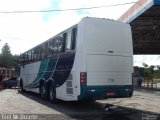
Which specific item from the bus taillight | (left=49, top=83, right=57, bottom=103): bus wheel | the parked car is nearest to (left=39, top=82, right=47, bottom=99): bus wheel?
(left=49, top=83, right=57, bottom=103): bus wheel

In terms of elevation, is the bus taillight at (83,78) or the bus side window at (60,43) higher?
the bus side window at (60,43)

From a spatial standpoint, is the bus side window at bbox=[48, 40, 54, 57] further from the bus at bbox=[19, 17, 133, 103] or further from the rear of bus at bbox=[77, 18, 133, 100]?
the rear of bus at bbox=[77, 18, 133, 100]

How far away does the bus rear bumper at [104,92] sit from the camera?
14.2m

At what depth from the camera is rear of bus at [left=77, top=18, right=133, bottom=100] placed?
14.3 meters

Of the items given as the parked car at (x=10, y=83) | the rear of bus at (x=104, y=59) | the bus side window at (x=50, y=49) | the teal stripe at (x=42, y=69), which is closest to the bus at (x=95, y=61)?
the rear of bus at (x=104, y=59)

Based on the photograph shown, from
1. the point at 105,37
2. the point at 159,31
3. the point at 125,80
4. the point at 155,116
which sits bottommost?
the point at 155,116

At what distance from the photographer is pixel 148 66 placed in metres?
95.2

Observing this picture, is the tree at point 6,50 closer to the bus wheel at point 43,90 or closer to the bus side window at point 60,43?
the bus wheel at point 43,90

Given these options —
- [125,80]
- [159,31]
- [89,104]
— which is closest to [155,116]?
[125,80]

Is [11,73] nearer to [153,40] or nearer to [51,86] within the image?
[153,40]

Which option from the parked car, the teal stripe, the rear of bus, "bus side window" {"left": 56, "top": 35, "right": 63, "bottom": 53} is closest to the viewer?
the rear of bus

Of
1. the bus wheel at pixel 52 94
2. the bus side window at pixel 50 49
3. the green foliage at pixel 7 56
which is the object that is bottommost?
the bus wheel at pixel 52 94

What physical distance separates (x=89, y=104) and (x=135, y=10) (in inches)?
282

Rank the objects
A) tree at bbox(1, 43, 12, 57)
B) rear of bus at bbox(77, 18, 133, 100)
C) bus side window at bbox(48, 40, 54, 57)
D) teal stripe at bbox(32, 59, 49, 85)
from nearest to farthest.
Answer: rear of bus at bbox(77, 18, 133, 100) < bus side window at bbox(48, 40, 54, 57) < teal stripe at bbox(32, 59, 49, 85) < tree at bbox(1, 43, 12, 57)
